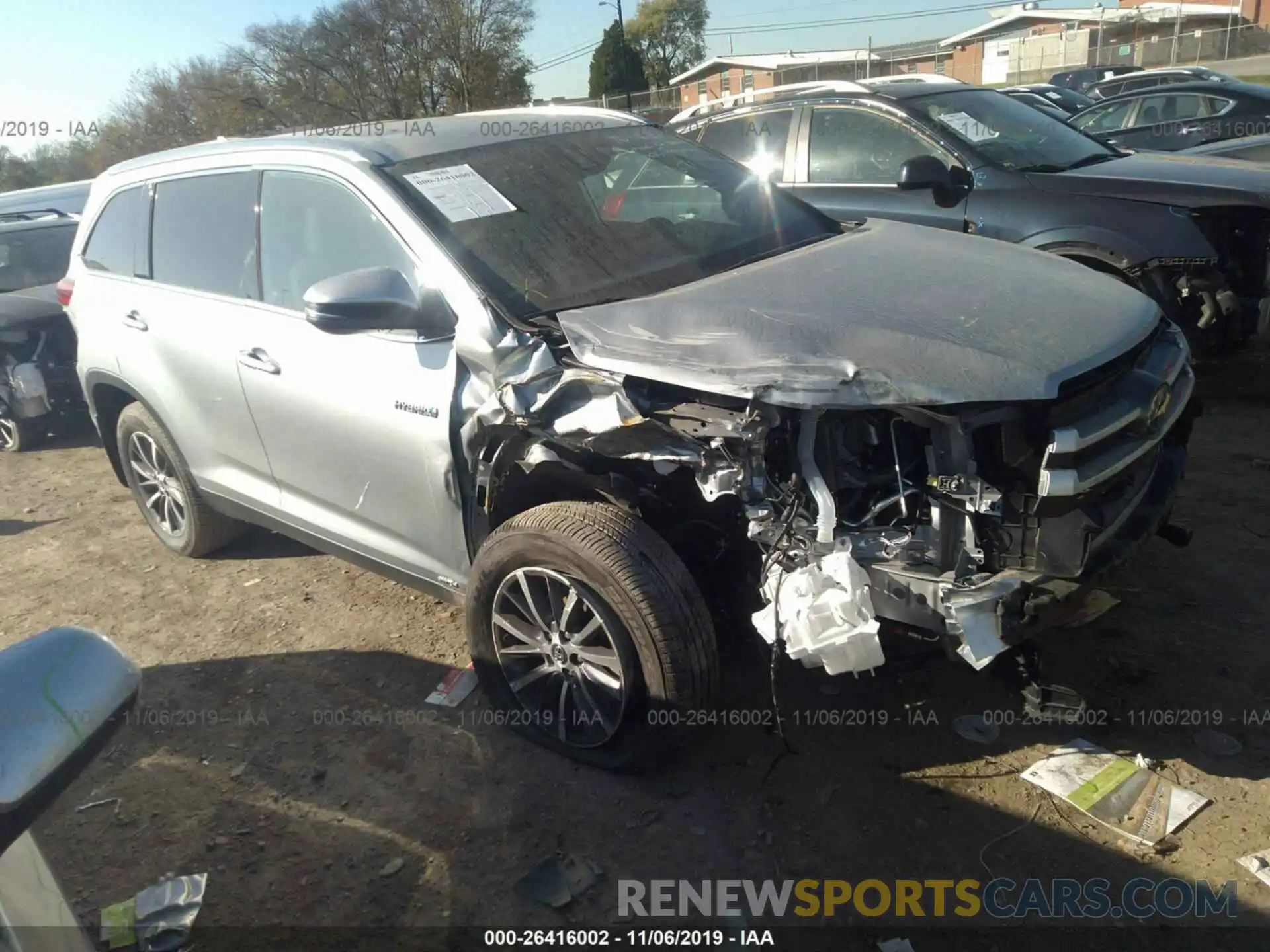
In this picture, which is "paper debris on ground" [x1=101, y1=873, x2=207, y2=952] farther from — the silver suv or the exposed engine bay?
the exposed engine bay

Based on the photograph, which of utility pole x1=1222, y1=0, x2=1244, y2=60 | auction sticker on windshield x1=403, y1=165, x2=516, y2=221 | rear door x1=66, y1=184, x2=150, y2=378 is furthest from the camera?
utility pole x1=1222, y1=0, x2=1244, y2=60

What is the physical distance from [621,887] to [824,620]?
0.94 m

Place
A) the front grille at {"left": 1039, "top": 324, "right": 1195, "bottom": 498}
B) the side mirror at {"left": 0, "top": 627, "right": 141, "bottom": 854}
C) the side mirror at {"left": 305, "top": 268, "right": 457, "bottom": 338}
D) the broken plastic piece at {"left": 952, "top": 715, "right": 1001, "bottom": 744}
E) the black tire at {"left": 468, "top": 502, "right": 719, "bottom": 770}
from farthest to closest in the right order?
the broken plastic piece at {"left": 952, "top": 715, "right": 1001, "bottom": 744} < the side mirror at {"left": 305, "top": 268, "right": 457, "bottom": 338} < the black tire at {"left": 468, "top": 502, "right": 719, "bottom": 770} < the front grille at {"left": 1039, "top": 324, "right": 1195, "bottom": 498} < the side mirror at {"left": 0, "top": 627, "right": 141, "bottom": 854}

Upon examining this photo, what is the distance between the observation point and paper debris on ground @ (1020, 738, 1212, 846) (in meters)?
2.59

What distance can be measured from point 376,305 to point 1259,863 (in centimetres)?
287

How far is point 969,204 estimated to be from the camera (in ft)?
18.0

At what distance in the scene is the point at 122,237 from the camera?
4.49 metres

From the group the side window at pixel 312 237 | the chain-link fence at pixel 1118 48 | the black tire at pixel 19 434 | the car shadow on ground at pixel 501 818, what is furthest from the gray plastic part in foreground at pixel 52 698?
the chain-link fence at pixel 1118 48

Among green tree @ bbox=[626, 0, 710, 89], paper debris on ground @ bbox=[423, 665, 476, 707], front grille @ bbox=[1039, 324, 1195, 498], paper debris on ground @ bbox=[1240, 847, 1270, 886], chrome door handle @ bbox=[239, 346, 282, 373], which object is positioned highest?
green tree @ bbox=[626, 0, 710, 89]

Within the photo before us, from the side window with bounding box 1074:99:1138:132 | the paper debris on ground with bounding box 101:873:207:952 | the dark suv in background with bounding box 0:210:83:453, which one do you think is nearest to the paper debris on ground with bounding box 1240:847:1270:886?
the paper debris on ground with bounding box 101:873:207:952

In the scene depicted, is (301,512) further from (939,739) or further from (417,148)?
(939,739)

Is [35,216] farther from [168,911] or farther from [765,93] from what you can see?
[168,911]

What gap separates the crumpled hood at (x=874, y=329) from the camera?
2.36 m

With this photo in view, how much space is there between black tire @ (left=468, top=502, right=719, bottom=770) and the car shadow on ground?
11 centimetres
